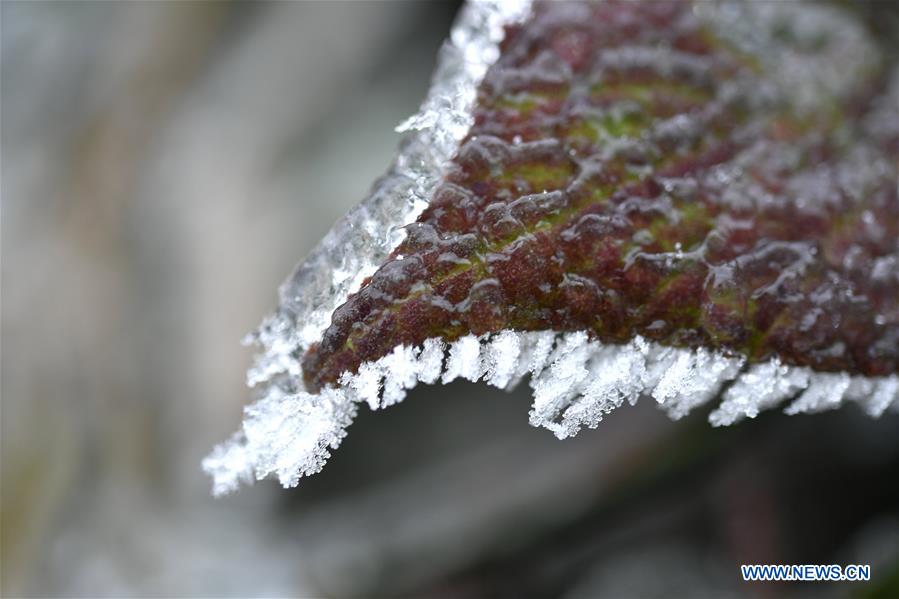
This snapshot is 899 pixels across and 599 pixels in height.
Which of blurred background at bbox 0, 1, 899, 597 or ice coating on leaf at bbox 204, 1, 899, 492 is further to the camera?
blurred background at bbox 0, 1, 899, 597

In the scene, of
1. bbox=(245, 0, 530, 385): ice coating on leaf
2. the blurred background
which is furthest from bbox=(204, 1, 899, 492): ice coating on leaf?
the blurred background

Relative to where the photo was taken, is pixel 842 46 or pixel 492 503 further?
pixel 492 503

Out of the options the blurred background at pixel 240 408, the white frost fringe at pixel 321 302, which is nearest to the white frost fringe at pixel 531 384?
the white frost fringe at pixel 321 302

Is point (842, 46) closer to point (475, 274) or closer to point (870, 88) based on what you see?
point (870, 88)

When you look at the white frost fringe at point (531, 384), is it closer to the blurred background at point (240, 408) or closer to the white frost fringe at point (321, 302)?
the white frost fringe at point (321, 302)

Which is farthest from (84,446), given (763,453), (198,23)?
(763,453)

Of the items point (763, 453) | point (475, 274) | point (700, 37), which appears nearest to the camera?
point (475, 274)

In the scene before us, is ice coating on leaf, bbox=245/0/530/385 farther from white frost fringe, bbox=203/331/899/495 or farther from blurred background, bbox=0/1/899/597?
blurred background, bbox=0/1/899/597

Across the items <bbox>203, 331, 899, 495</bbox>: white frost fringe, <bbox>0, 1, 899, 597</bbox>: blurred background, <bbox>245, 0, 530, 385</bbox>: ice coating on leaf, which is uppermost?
<bbox>0, 1, 899, 597</bbox>: blurred background
